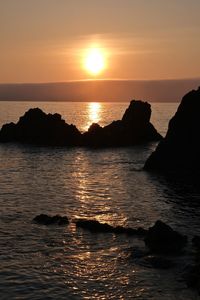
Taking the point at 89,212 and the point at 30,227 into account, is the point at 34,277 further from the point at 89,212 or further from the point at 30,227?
the point at 89,212

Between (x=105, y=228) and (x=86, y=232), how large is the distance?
2.03 meters

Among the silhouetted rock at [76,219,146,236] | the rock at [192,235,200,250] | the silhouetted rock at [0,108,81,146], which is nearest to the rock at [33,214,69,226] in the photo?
the silhouetted rock at [76,219,146,236]

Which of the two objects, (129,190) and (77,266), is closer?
(77,266)

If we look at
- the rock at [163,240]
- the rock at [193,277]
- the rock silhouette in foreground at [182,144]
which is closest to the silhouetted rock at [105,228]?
the rock at [163,240]

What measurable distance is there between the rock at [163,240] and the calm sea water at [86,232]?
1151 mm

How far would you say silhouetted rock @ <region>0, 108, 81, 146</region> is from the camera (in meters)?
150

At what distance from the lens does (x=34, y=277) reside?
113ft

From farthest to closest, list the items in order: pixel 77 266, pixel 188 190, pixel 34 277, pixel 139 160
A: 1. pixel 139 160
2. pixel 188 190
3. pixel 77 266
4. pixel 34 277

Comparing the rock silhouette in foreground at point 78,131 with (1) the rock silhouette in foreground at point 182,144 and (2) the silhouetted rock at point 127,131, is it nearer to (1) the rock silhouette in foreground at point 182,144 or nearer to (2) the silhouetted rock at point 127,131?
(2) the silhouetted rock at point 127,131

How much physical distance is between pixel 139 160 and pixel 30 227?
65096mm

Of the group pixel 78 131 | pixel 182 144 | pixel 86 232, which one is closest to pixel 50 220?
pixel 86 232

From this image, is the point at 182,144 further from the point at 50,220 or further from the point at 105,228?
the point at 105,228

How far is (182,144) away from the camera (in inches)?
3674

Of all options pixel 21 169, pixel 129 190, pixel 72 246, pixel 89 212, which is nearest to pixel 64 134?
pixel 21 169
